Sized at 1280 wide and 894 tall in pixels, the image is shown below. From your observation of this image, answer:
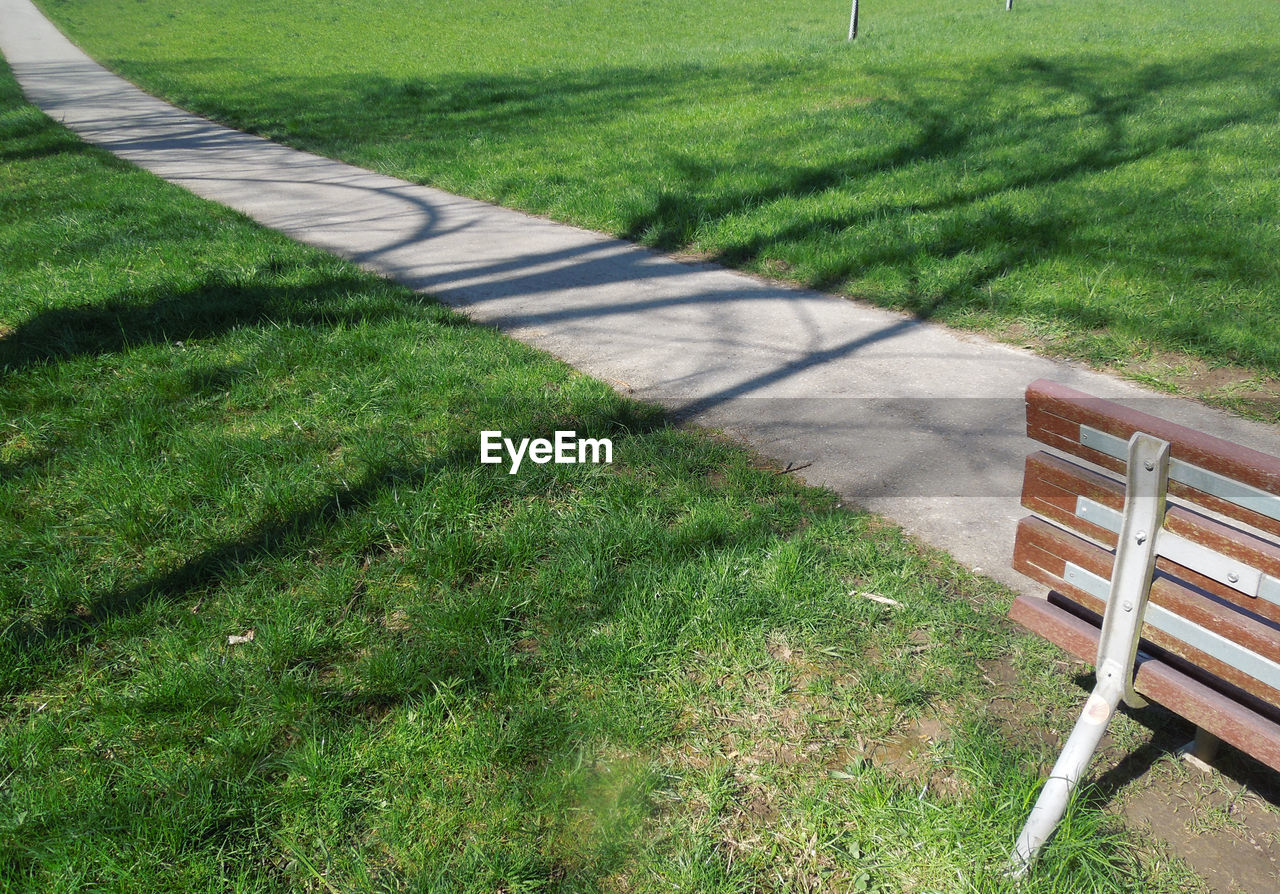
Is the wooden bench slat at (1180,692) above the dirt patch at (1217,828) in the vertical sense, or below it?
above

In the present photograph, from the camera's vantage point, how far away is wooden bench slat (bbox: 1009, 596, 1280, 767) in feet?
5.99

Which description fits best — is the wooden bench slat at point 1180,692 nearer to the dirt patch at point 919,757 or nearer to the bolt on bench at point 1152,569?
the bolt on bench at point 1152,569

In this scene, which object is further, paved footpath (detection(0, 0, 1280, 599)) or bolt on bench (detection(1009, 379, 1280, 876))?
paved footpath (detection(0, 0, 1280, 599))

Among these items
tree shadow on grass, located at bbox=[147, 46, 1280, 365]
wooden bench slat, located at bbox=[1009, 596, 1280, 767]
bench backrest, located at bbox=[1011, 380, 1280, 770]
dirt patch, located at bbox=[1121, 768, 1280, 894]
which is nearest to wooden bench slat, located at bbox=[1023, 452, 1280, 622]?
bench backrest, located at bbox=[1011, 380, 1280, 770]

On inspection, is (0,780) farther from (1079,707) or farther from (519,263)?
(519,263)

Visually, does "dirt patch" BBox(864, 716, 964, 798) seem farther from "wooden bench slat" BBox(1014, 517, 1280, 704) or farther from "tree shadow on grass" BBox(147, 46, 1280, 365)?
"tree shadow on grass" BBox(147, 46, 1280, 365)

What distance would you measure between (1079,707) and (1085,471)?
801 mm

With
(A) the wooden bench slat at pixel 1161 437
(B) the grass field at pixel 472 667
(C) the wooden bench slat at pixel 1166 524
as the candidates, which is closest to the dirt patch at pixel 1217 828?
(B) the grass field at pixel 472 667

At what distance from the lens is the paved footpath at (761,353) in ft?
12.0

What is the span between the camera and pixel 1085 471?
204 cm

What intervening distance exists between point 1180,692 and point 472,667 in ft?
5.81

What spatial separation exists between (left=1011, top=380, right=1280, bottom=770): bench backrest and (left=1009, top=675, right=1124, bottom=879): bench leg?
0.31 ft

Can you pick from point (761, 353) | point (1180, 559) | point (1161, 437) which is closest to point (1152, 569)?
point (1180, 559)

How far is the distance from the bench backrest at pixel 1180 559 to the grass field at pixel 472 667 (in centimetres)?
38
